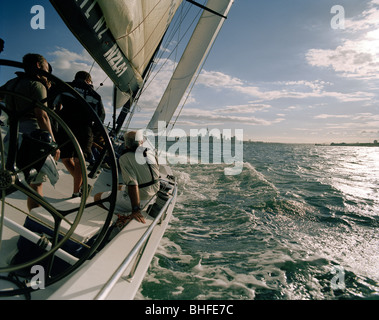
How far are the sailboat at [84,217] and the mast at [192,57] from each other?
12.4ft

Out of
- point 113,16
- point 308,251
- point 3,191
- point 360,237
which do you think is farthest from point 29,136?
point 360,237

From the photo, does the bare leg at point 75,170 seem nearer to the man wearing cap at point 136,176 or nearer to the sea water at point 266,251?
the man wearing cap at point 136,176

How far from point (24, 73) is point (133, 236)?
62.8 inches

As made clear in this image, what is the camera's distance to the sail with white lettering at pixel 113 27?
166cm

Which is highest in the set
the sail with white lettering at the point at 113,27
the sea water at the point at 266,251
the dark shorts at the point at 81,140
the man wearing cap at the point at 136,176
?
the sail with white lettering at the point at 113,27

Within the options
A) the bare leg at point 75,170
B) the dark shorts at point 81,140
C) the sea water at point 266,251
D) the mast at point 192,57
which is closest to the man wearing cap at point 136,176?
the bare leg at point 75,170

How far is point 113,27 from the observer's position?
211cm

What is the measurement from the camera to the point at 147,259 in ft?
5.83

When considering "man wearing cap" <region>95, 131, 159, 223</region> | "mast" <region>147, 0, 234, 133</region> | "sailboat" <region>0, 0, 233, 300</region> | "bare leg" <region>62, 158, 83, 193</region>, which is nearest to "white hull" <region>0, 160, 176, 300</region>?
"sailboat" <region>0, 0, 233, 300</region>

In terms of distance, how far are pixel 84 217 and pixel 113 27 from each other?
2.15m

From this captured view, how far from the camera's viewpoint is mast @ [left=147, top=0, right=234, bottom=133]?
7.14 meters

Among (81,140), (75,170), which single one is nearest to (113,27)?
(81,140)
